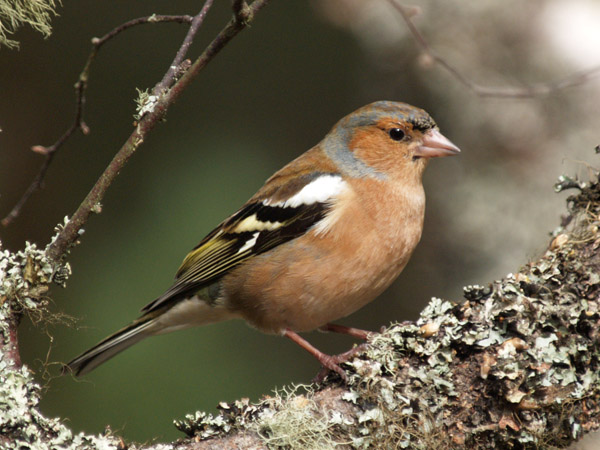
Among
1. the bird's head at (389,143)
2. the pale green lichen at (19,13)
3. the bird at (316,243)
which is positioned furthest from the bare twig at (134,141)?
the bird's head at (389,143)

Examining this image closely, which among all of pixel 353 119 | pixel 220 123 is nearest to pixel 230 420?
pixel 353 119

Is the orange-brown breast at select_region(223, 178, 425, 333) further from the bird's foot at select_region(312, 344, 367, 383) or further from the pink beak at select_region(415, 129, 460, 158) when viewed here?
the bird's foot at select_region(312, 344, 367, 383)

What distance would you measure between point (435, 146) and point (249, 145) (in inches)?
55.3

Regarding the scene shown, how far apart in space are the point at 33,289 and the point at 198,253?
1.24 meters

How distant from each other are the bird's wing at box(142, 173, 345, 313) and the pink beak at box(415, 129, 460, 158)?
1.49 ft

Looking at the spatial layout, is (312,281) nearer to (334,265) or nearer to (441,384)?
(334,265)

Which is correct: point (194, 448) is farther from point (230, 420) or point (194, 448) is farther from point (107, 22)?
point (107, 22)

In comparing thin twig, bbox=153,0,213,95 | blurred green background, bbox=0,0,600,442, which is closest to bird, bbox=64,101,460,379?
blurred green background, bbox=0,0,600,442

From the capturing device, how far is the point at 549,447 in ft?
7.13

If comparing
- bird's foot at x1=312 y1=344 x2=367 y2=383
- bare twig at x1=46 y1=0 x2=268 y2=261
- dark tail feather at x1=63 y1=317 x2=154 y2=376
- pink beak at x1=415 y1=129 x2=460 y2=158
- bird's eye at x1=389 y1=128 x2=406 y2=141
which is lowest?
dark tail feather at x1=63 y1=317 x2=154 y2=376

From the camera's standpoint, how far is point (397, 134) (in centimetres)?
349

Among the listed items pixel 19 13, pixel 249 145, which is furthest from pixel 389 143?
pixel 19 13

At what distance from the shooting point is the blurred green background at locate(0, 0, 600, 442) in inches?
153

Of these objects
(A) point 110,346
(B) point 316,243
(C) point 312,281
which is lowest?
(A) point 110,346
